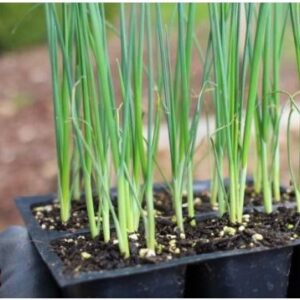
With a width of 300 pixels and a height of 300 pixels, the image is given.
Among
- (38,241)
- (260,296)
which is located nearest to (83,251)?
(38,241)

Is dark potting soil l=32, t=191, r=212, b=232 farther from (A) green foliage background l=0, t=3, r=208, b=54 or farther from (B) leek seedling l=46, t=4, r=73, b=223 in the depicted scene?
(A) green foliage background l=0, t=3, r=208, b=54

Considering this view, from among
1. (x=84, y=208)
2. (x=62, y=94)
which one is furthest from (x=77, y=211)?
(x=62, y=94)

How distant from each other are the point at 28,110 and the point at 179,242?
3005 mm

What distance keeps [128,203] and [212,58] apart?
232 mm

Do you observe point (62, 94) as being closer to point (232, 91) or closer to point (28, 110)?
point (232, 91)

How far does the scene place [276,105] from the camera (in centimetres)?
105

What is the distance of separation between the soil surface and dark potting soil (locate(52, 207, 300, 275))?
8 cm

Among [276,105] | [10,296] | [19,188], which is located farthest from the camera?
[19,188]

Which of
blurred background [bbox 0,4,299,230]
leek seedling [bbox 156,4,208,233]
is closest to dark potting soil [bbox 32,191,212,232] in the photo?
leek seedling [bbox 156,4,208,233]

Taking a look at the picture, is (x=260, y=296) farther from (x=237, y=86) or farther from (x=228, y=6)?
(x=228, y=6)

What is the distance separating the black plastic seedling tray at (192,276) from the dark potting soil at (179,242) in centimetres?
2

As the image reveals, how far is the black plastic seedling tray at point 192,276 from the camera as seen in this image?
0.77 meters

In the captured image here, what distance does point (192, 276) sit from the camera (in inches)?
33.7

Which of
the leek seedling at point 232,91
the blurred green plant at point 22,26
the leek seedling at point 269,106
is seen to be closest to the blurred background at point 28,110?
the blurred green plant at point 22,26
